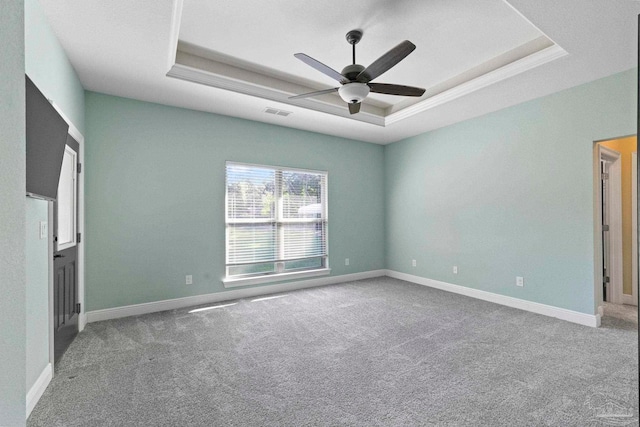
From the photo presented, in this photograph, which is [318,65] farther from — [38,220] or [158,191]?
[158,191]

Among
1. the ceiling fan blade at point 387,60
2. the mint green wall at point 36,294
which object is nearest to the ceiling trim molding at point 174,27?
the ceiling fan blade at point 387,60

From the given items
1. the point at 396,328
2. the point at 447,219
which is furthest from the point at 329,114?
the point at 396,328

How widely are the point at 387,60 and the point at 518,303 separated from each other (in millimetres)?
3532

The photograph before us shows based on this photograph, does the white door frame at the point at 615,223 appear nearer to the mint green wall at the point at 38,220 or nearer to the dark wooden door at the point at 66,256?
the mint green wall at the point at 38,220

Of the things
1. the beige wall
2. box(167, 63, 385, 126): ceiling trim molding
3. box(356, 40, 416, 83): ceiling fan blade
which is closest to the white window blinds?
box(167, 63, 385, 126): ceiling trim molding

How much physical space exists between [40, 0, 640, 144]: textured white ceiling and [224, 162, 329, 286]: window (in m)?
1.27

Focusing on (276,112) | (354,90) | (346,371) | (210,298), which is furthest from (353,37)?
(210,298)

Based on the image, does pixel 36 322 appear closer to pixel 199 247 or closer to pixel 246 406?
pixel 246 406

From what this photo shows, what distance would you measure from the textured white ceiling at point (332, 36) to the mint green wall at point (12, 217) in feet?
5.74

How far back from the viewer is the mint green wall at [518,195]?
3.39 metres

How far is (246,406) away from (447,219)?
4105 mm

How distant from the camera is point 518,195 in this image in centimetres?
401

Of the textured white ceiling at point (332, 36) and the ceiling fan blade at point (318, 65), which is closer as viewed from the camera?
the textured white ceiling at point (332, 36)

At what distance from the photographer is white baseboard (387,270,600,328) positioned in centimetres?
337
